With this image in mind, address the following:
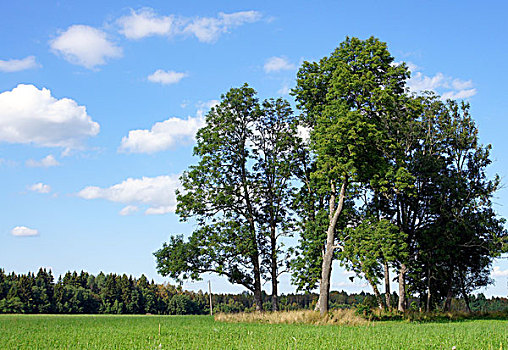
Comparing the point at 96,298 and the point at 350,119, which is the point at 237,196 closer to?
the point at 350,119

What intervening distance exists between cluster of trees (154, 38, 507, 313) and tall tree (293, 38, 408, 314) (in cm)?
8

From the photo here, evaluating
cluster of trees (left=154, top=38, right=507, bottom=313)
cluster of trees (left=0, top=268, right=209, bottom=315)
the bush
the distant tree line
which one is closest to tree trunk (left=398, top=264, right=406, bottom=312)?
cluster of trees (left=154, top=38, right=507, bottom=313)

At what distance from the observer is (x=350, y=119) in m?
25.2

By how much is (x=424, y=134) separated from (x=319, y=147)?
12.0 m

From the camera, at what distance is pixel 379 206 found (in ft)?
110

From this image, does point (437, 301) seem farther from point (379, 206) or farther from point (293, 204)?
point (293, 204)

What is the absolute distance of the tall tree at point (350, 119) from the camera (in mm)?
25500

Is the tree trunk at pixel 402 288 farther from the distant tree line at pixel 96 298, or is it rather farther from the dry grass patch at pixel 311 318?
the distant tree line at pixel 96 298

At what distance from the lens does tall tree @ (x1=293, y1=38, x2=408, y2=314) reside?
1004 inches

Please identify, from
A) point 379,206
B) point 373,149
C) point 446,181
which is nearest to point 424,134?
point 446,181

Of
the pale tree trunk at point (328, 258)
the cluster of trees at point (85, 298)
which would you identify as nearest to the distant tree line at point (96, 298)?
the cluster of trees at point (85, 298)

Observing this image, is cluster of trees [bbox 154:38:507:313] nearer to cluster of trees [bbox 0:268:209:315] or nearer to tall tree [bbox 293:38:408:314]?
tall tree [bbox 293:38:408:314]

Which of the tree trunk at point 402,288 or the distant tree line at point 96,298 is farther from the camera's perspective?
the distant tree line at point 96,298

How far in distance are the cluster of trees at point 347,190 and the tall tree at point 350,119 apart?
83 mm
